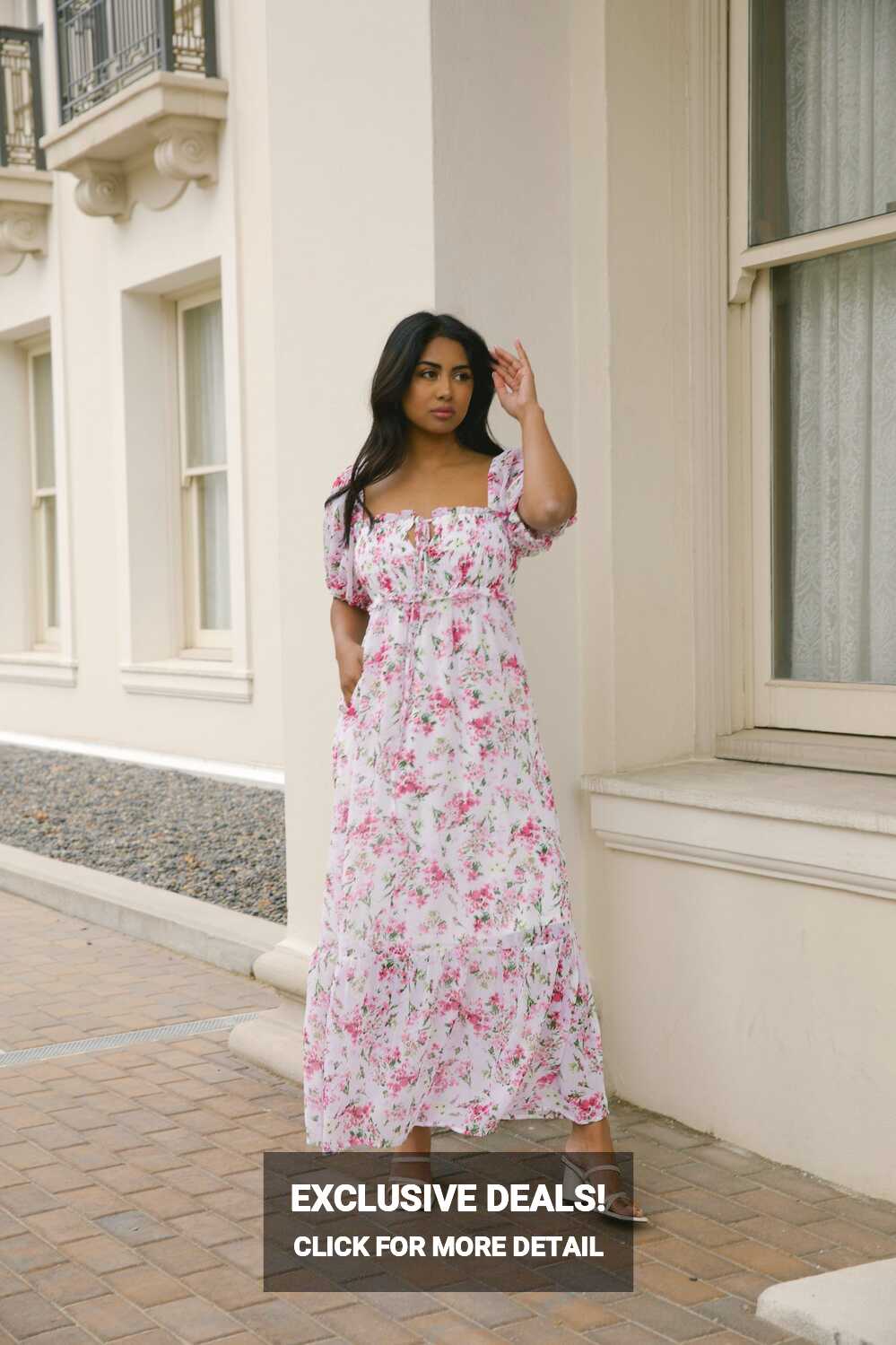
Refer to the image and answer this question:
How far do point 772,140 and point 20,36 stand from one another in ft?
31.2

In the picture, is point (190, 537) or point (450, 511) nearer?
point (450, 511)

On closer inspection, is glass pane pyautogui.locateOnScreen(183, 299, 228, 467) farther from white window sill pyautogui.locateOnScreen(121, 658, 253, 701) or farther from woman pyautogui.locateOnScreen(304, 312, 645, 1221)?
woman pyautogui.locateOnScreen(304, 312, 645, 1221)

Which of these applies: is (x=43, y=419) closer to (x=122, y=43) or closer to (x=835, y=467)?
(x=122, y=43)

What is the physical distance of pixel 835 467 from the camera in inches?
157

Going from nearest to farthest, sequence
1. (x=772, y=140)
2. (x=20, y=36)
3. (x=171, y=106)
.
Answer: (x=772, y=140), (x=171, y=106), (x=20, y=36)

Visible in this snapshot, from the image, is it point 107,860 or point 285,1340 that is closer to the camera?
point 285,1340

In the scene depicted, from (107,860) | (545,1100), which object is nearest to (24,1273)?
(545,1100)

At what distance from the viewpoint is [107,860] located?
780 centimetres

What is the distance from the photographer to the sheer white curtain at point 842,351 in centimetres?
382

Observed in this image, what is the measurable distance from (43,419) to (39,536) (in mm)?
943

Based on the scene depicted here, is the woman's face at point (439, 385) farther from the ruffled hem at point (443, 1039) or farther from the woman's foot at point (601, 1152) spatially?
the woman's foot at point (601, 1152)

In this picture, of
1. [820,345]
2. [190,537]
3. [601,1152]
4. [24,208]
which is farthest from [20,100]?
[601,1152]

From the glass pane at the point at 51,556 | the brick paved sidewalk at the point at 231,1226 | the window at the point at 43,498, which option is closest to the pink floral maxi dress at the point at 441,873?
the brick paved sidewalk at the point at 231,1226

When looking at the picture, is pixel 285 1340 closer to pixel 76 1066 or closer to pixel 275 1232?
pixel 275 1232
